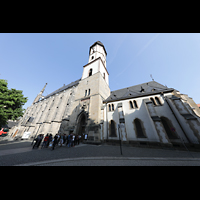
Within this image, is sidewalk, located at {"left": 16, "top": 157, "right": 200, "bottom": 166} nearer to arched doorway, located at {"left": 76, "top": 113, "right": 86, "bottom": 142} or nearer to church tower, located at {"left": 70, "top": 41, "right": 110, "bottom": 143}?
church tower, located at {"left": 70, "top": 41, "right": 110, "bottom": 143}

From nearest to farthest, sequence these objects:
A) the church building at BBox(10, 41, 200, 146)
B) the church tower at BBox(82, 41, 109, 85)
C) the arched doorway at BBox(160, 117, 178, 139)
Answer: the church building at BBox(10, 41, 200, 146)
the arched doorway at BBox(160, 117, 178, 139)
the church tower at BBox(82, 41, 109, 85)

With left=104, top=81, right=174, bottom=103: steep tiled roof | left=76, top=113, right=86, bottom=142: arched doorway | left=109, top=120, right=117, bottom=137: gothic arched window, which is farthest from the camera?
left=76, top=113, right=86, bottom=142: arched doorway

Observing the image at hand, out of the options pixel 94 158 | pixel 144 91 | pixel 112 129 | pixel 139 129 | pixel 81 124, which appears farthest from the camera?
pixel 144 91

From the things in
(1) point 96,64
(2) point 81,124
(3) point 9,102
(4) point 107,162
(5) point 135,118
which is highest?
(1) point 96,64

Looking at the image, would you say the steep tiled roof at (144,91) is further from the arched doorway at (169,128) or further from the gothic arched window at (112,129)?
the arched doorway at (169,128)

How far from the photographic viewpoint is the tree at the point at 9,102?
34.3ft

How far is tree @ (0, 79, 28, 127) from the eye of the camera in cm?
1045

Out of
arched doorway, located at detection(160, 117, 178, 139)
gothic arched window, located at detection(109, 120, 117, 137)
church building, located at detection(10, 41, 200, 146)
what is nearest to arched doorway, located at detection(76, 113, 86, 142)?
church building, located at detection(10, 41, 200, 146)

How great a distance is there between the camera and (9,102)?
35.4 ft

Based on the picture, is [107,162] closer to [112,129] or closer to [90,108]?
[112,129]

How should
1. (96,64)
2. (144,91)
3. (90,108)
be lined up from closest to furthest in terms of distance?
A: (90,108)
(144,91)
(96,64)

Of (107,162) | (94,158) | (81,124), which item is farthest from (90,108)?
(107,162)

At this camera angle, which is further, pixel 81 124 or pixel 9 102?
pixel 81 124
